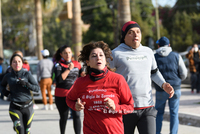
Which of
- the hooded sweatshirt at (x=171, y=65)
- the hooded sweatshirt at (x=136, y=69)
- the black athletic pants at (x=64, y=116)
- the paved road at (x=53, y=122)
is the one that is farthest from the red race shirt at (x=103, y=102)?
the paved road at (x=53, y=122)

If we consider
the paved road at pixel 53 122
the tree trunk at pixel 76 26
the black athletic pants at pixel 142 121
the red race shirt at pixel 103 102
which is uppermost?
the tree trunk at pixel 76 26

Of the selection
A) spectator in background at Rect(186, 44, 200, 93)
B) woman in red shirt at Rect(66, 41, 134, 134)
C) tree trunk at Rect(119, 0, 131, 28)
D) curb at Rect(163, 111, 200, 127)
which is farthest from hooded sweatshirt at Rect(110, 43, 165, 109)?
spectator in background at Rect(186, 44, 200, 93)

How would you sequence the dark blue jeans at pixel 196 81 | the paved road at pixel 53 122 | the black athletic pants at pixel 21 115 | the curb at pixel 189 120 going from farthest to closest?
the dark blue jeans at pixel 196 81
the curb at pixel 189 120
the paved road at pixel 53 122
the black athletic pants at pixel 21 115

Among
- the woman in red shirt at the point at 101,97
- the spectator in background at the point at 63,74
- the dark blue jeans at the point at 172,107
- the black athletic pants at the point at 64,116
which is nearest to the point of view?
the woman in red shirt at the point at 101,97

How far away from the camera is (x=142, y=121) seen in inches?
168

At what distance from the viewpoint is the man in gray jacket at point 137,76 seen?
4246 millimetres

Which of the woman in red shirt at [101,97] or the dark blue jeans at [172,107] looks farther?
the dark blue jeans at [172,107]

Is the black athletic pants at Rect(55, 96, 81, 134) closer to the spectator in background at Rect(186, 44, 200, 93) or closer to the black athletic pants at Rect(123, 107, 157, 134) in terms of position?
the black athletic pants at Rect(123, 107, 157, 134)

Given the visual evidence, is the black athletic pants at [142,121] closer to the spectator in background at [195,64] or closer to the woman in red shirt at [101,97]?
the woman in red shirt at [101,97]

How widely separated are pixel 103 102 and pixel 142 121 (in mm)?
1004

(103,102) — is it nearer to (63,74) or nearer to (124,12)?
(63,74)

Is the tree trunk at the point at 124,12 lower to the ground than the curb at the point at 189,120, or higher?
higher

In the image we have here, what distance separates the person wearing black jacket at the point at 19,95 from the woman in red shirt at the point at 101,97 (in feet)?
7.81

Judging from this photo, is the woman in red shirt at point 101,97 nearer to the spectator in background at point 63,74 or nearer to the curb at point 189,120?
the spectator in background at point 63,74
